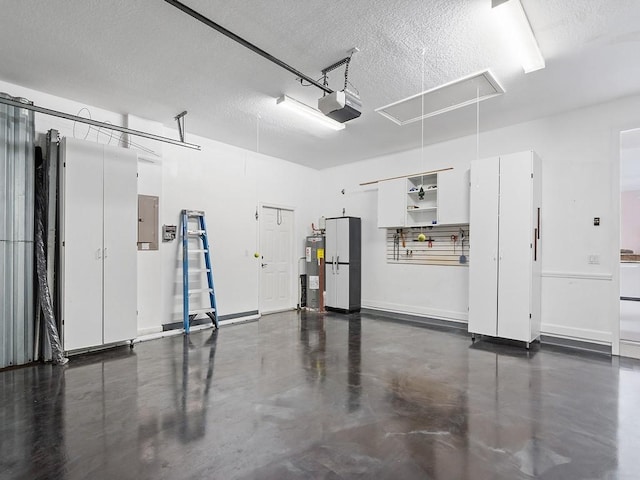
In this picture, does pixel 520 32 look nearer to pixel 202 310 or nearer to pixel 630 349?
pixel 630 349

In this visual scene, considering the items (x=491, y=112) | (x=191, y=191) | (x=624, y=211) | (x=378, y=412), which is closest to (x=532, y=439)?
(x=378, y=412)

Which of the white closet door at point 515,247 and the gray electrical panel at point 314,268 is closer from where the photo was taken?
the white closet door at point 515,247

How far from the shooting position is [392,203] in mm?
6461

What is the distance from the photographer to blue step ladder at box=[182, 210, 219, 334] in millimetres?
5449

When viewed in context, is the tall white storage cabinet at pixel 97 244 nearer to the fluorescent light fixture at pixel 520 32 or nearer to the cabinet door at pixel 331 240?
the cabinet door at pixel 331 240

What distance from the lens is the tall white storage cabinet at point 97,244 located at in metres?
4.07

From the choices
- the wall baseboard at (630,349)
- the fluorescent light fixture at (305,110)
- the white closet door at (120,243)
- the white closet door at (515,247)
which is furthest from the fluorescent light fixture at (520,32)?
the white closet door at (120,243)

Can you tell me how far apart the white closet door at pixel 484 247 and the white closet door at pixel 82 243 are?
5.11 m

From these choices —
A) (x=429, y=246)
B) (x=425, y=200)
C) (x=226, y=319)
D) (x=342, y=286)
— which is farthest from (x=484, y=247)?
(x=226, y=319)

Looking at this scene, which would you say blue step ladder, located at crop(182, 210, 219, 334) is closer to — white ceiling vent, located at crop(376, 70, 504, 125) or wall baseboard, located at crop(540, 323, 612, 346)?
white ceiling vent, located at crop(376, 70, 504, 125)

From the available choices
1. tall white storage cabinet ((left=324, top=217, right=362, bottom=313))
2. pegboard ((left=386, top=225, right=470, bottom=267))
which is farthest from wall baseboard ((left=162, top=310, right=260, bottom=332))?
pegboard ((left=386, top=225, right=470, bottom=267))

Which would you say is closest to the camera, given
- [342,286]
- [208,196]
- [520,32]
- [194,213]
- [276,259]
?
[520,32]

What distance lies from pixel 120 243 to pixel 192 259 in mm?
1479

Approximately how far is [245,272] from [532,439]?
512 centimetres
